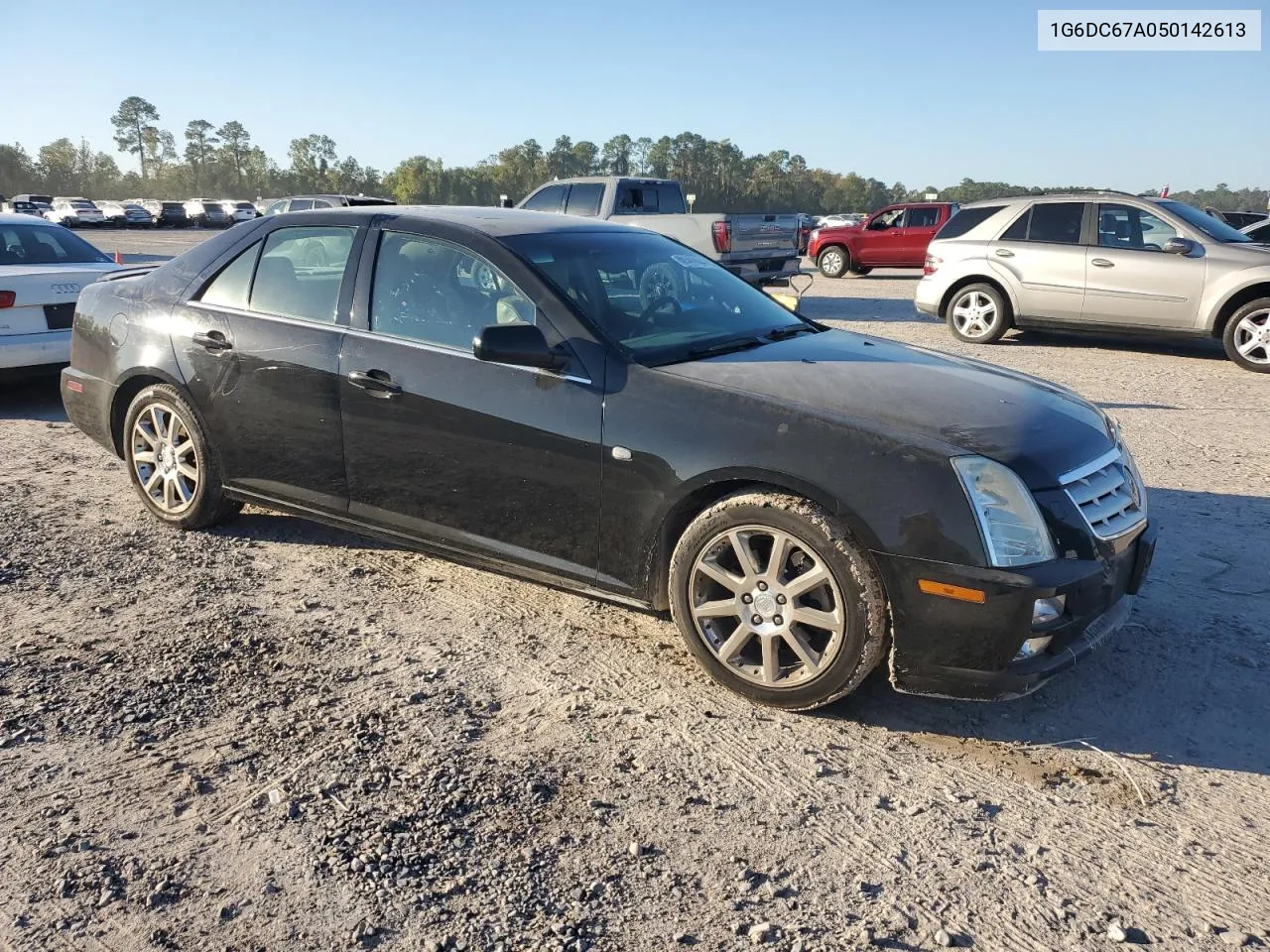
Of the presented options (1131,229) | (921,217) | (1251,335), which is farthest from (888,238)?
(1251,335)

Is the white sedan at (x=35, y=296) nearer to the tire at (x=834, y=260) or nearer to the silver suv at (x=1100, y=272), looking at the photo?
the silver suv at (x=1100, y=272)

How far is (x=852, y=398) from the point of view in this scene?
11.3 ft

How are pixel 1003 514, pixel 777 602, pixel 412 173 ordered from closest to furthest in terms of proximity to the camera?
pixel 1003 514 < pixel 777 602 < pixel 412 173

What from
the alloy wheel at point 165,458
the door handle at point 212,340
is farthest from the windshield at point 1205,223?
the alloy wheel at point 165,458

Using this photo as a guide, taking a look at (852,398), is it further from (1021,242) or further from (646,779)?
(1021,242)

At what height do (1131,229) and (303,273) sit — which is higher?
(1131,229)

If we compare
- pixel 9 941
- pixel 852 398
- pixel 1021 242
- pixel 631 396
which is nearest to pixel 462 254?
pixel 631 396

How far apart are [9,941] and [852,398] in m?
2.87

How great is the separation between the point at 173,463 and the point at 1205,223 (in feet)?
34.2

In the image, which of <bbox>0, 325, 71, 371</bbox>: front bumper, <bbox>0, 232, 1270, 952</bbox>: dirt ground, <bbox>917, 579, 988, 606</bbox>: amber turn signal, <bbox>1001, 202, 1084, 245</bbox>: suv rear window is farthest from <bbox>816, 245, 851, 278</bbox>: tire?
<bbox>917, 579, 988, 606</bbox>: amber turn signal

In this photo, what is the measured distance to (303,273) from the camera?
461 centimetres

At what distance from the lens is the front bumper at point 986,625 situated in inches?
119

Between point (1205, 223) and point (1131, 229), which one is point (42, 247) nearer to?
point (1131, 229)

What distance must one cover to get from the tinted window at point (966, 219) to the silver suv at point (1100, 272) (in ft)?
0.04
